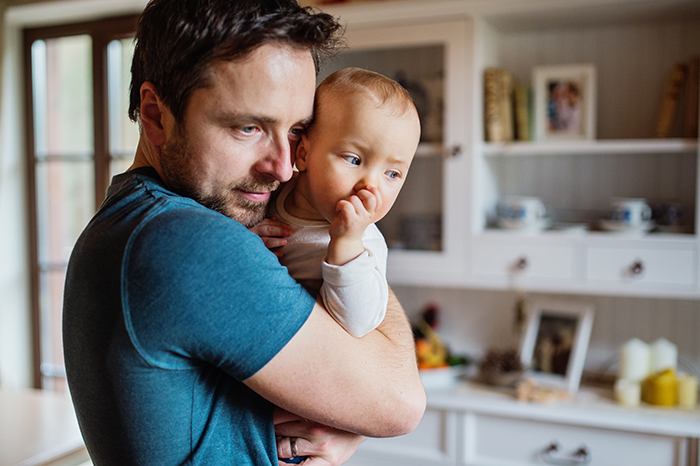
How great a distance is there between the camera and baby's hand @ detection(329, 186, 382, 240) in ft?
2.61

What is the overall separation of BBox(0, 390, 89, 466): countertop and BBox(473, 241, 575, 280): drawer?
1.41 m

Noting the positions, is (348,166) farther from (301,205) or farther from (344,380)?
(344,380)

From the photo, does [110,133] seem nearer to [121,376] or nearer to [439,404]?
[439,404]

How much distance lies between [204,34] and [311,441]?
560mm

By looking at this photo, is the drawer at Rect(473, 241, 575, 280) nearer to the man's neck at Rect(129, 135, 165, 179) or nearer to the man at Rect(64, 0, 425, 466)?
the man at Rect(64, 0, 425, 466)

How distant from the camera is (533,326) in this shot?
2336 mm

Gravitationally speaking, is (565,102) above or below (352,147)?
above

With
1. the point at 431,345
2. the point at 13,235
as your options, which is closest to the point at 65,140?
the point at 13,235

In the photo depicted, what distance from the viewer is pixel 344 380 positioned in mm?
738

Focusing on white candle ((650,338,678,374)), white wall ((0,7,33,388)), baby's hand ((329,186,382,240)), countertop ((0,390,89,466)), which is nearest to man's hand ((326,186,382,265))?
baby's hand ((329,186,382,240))

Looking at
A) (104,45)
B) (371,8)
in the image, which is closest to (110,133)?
(104,45)

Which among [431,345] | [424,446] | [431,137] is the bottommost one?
[424,446]

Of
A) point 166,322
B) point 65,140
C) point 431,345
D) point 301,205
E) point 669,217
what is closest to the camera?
point 166,322

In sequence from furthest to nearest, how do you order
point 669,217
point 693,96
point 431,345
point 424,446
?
point 431,345 < point 424,446 < point 669,217 < point 693,96
